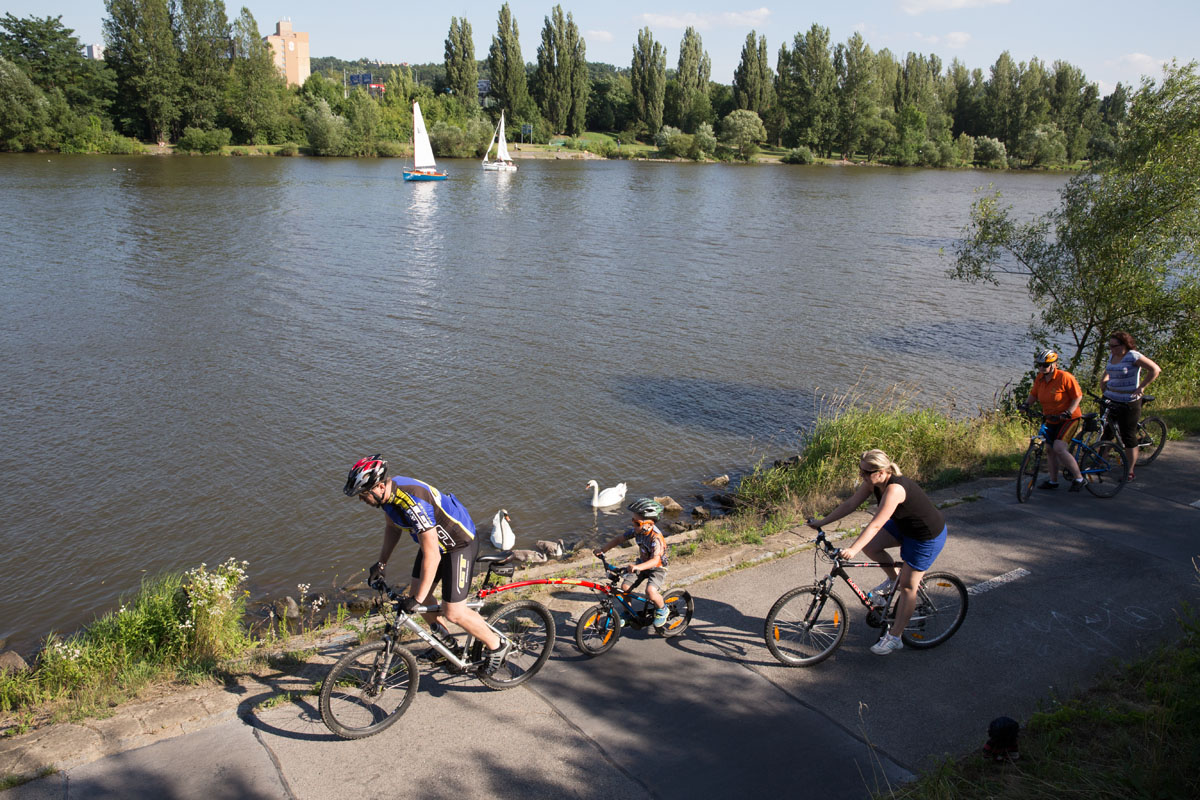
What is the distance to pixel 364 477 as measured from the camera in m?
5.40

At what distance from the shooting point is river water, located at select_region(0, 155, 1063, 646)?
42.9ft

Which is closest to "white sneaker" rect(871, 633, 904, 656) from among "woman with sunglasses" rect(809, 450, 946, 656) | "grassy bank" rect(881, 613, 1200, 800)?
"woman with sunglasses" rect(809, 450, 946, 656)

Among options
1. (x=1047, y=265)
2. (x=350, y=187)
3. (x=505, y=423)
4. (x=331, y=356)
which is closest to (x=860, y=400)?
(x=1047, y=265)

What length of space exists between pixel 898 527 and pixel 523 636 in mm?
3178

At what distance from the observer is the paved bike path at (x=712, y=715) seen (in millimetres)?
5238

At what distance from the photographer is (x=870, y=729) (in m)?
5.81

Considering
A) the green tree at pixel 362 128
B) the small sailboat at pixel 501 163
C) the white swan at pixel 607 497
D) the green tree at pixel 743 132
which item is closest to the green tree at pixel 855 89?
the green tree at pixel 743 132

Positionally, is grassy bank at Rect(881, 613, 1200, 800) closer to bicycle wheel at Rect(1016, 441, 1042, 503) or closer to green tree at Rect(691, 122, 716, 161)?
bicycle wheel at Rect(1016, 441, 1042, 503)

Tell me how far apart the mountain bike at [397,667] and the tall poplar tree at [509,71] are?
370 feet

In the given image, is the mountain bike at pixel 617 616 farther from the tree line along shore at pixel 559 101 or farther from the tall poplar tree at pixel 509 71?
the tall poplar tree at pixel 509 71

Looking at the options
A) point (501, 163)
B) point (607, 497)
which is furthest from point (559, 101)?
point (607, 497)

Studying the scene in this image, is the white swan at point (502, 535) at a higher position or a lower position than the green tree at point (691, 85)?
lower

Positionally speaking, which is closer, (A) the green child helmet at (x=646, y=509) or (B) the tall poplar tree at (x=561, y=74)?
(A) the green child helmet at (x=646, y=509)

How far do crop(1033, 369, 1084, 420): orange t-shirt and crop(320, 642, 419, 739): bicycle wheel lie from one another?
846cm
